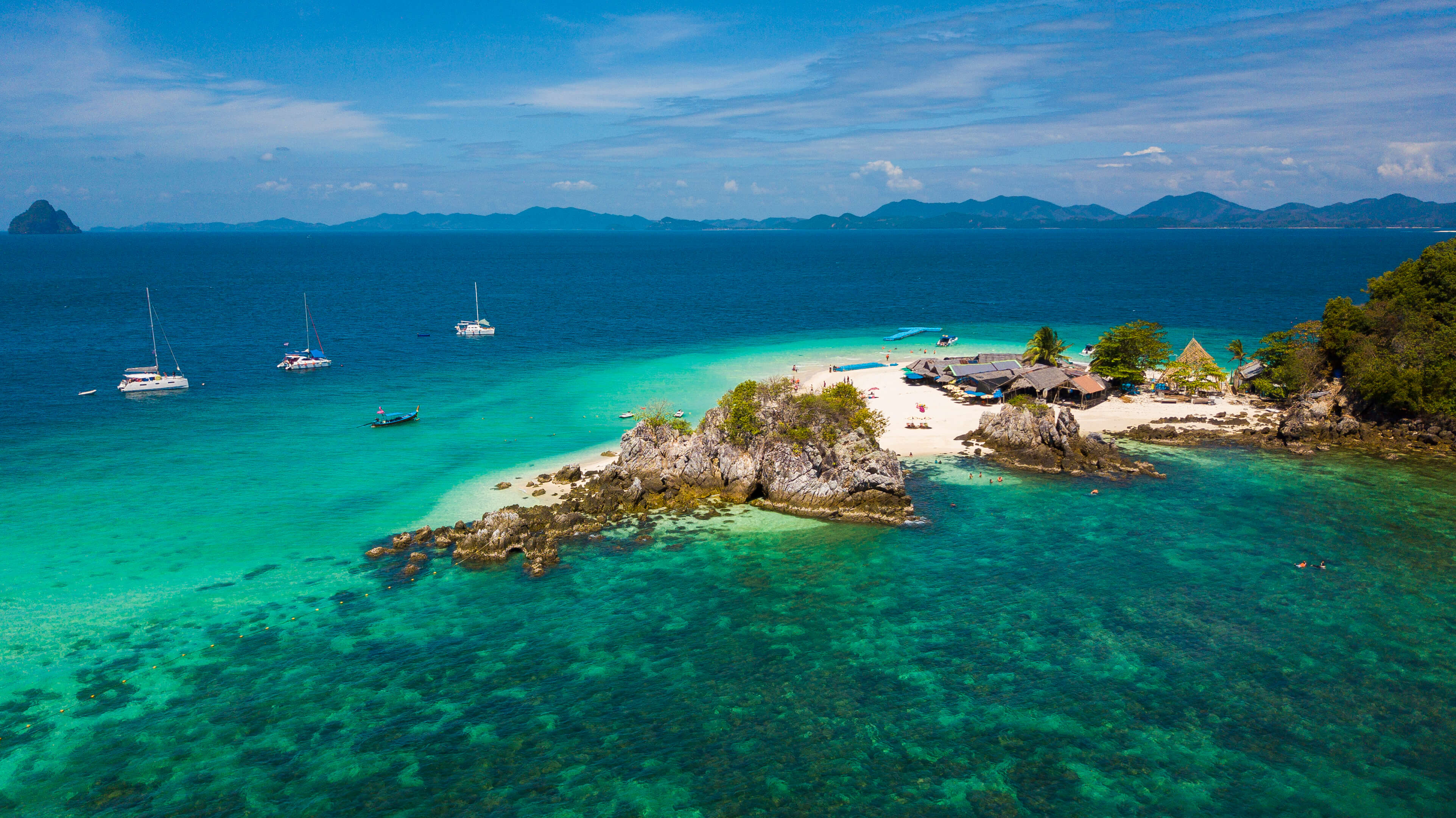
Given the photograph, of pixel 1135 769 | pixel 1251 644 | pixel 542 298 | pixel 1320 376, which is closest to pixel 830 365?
pixel 1320 376

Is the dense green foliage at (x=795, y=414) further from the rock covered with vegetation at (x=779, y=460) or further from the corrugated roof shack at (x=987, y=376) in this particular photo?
the corrugated roof shack at (x=987, y=376)

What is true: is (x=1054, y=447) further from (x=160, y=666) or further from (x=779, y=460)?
(x=160, y=666)

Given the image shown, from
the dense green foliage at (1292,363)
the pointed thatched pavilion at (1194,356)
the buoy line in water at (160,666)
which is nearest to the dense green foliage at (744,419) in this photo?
the buoy line in water at (160,666)

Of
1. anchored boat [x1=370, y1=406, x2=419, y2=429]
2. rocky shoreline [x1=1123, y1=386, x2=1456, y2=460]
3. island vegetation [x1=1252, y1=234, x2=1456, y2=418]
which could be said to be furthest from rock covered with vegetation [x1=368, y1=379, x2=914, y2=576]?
island vegetation [x1=1252, y1=234, x2=1456, y2=418]

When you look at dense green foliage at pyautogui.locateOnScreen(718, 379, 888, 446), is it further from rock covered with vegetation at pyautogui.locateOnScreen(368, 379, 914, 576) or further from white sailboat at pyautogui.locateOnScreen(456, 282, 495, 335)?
white sailboat at pyautogui.locateOnScreen(456, 282, 495, 335)

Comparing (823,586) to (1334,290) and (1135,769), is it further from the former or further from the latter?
(1334,290)

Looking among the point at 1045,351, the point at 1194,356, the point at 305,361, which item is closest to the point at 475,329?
the point at 305,361
